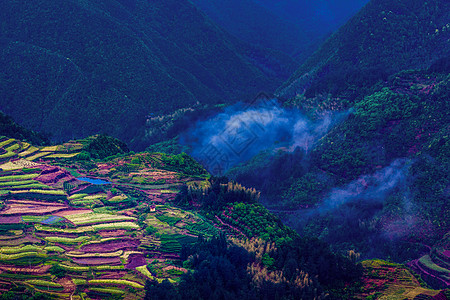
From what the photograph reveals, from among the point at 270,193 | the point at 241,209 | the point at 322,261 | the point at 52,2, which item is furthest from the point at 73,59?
the point at 322,261

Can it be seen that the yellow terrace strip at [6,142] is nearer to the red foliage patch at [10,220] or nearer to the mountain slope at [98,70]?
the red foliage patch at [10,220]

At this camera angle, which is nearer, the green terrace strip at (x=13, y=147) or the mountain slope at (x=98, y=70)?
the green terrace strip at (x=13, y=147)

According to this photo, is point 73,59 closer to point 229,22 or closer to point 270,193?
point 270,193

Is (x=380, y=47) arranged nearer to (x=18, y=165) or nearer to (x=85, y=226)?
(x=18, y=165)

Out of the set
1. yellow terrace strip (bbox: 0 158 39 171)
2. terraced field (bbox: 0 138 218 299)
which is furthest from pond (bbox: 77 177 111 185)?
yellow terrace strip (bbox: 0 158 39 171)

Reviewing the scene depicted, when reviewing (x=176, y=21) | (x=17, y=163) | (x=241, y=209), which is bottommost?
(x=241, y=209)

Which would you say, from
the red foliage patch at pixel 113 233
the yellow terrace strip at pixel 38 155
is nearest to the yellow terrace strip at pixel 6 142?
the yellow terrace strip at pixel 38 155

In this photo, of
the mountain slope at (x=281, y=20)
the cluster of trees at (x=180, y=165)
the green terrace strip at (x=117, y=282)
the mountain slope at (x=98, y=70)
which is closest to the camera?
the green terrace strip at (x=117, y=282)
